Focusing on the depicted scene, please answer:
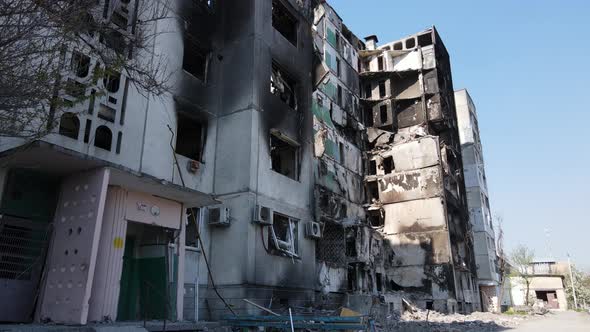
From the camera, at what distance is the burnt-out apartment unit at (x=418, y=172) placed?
2991 centimetres

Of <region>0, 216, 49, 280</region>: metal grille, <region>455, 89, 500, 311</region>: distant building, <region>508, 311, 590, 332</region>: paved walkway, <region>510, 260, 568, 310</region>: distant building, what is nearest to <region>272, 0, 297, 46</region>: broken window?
<region>0, 216, 49, 280</region>: metal grille

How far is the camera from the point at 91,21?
249 inches

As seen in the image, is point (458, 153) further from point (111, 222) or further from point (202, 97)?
point (111, 222)

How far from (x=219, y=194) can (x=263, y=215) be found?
177 cm

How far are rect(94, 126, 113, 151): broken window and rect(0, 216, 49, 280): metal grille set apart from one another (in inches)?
120

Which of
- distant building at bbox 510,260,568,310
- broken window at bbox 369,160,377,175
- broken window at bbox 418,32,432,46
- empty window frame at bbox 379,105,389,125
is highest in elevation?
broken window at bbox 418,32,432,46

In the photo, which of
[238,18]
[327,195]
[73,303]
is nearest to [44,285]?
[73,303]

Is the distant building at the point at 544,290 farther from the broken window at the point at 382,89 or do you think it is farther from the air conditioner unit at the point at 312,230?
the air conditioner unit at the point at 312,230

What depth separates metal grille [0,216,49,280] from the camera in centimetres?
862

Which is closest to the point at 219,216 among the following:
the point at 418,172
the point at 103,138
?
the point at 103,138

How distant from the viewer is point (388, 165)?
112 ft

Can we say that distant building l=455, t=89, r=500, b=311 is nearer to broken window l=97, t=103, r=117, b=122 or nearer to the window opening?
the window opening

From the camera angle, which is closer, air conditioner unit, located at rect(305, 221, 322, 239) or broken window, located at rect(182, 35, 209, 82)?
broken window, located at rect(182, 35, 209, 82)

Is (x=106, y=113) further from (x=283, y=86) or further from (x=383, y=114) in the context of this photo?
(x=383, y=114)
